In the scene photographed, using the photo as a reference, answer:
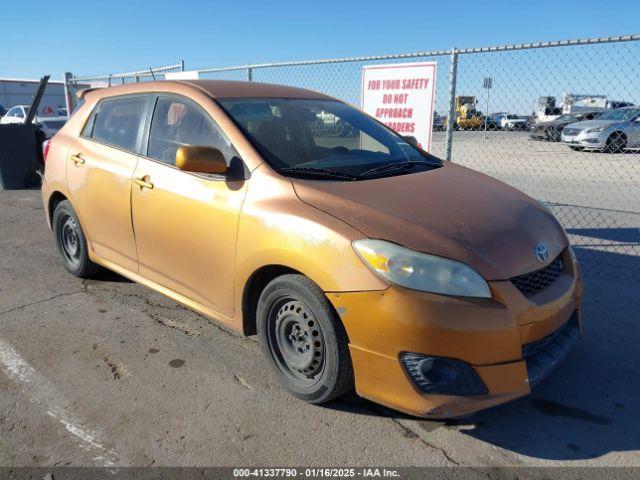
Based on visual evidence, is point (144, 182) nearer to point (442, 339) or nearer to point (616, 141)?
point (442, 339)

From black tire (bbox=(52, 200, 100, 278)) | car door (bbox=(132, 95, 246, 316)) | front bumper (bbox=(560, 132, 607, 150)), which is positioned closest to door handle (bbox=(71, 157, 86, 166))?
black tire (bbox=(52, 200, 100, 278))

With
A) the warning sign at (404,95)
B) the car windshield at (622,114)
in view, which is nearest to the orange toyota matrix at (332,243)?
the warning sign at (404,95)

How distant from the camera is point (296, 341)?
2969 millimetres

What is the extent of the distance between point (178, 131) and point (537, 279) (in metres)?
2.51

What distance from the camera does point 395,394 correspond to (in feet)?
8.29

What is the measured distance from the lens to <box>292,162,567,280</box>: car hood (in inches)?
101

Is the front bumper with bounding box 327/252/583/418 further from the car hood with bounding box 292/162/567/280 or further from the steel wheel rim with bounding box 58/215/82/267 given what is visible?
the steel wheel rim with bounding box 58/215/82/267

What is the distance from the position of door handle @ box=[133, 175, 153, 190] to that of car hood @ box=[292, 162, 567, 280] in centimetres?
125

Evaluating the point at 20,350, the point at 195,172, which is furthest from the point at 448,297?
the point at 20,350

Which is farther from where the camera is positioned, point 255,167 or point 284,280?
point 255,167

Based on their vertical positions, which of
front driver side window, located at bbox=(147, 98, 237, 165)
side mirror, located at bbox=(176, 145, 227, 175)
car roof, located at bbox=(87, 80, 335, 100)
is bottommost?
side mirror, located at bbox=(176, 145, 227, 175)

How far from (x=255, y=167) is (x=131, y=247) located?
1.43 metres

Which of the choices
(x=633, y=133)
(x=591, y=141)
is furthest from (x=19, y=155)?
(x=591, y=141)

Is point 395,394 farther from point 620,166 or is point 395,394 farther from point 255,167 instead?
point 620,166
